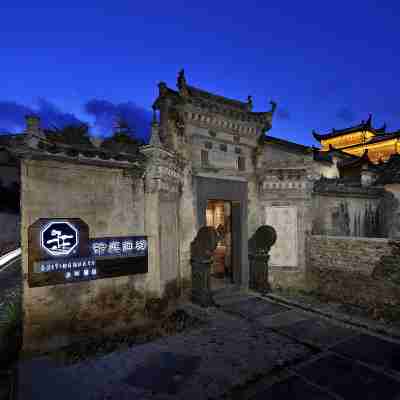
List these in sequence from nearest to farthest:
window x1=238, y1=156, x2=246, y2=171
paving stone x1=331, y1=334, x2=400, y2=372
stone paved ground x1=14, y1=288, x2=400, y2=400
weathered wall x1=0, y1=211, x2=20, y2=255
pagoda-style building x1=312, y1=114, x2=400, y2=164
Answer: stone paved ground x1=14, y1=288, x2=400, y2=400 < paving stone x1=331, y1=334, x2=400, y2=372 < window x1=238, y1=156, x2=246, y2=171 < weathered wall x1=0, y1=211, x2=20, y2=255 < pagoda-style building x1=312, y1=114, x2=400, y2=164

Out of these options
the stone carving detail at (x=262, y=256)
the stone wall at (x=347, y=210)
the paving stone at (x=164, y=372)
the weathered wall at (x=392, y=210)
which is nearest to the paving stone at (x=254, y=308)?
the stone carving detail at (x=262, y=256)

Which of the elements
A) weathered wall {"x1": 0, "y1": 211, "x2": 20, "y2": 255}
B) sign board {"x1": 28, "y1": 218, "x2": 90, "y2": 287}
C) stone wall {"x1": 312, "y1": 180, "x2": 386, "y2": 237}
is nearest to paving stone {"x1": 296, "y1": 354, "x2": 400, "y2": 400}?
sign board {"x1": 28, "y1": 218, "x2": 90, "y2": 287}

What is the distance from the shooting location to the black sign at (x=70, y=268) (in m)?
6.06

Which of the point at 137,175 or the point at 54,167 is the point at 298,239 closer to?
the point at 137,175

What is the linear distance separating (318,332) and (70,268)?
671 cm

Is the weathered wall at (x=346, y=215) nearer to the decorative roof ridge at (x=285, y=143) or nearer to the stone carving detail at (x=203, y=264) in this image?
the decorative roof ridge at (x=285, y=143)

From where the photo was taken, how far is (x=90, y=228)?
267 inches

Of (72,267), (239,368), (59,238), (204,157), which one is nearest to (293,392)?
(239,368)

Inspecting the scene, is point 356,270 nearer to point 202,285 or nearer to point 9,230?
point 202,285

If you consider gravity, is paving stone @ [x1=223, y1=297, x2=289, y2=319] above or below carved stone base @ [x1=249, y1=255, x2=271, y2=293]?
below

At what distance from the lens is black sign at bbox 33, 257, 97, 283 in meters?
6.06

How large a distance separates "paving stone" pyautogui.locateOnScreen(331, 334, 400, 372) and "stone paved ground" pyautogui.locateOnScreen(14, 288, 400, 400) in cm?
2

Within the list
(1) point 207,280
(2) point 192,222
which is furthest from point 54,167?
(1) point 207,280

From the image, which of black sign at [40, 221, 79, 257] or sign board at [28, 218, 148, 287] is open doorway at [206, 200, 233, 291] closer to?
sign board at [28, 218, 148, 287]
